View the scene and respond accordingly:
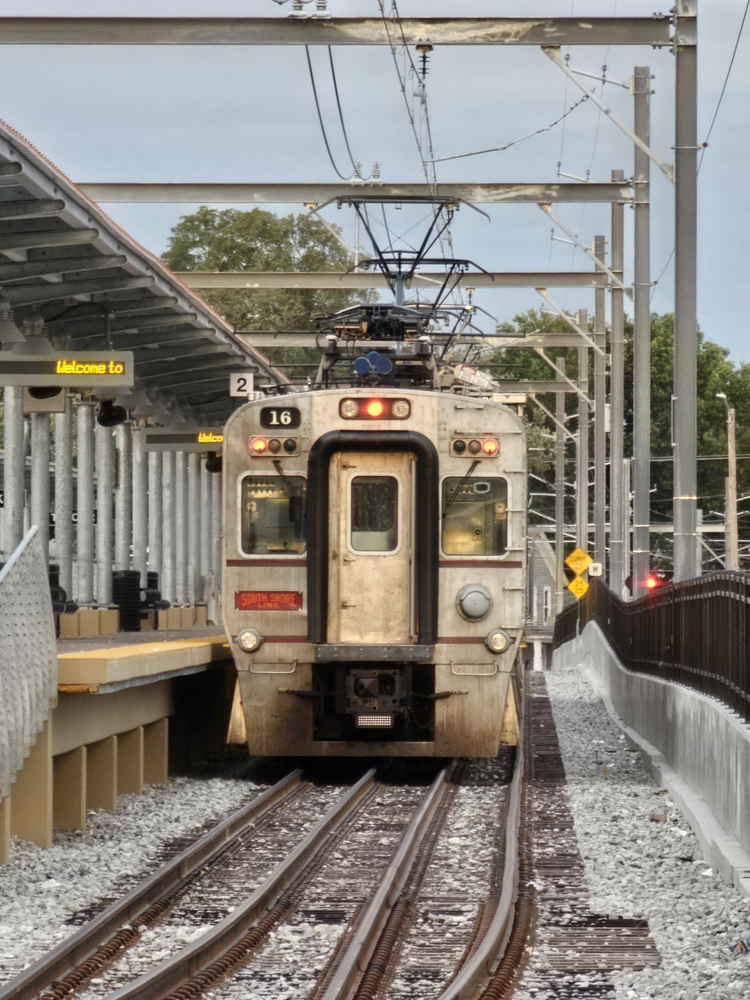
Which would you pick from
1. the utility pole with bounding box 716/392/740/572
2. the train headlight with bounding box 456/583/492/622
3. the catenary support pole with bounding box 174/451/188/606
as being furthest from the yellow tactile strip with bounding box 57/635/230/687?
the utility pole with bounding box 716/392/740/572

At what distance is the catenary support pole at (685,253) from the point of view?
17.1 metres

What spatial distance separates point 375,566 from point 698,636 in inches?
111

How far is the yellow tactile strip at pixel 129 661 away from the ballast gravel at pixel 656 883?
3.32 meters

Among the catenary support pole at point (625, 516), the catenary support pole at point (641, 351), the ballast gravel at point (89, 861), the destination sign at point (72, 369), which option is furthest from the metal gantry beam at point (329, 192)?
the ballast gravel at point (89, 861)

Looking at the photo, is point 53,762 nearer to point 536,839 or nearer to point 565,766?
point 536,839

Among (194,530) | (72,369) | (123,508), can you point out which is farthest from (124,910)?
(194,530)

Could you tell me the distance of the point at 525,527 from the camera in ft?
47.3

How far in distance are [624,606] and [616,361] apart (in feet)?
29.0

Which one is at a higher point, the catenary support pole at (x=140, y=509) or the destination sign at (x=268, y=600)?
the catenary support pole at (x=140, y=509)

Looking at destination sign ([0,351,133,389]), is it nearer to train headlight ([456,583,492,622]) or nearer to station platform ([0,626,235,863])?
station platform ([0,626,235,863])

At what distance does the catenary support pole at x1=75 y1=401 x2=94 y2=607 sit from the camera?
24547 mm

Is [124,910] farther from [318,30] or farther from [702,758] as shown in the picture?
[318,30]

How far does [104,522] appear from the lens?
24984 mm

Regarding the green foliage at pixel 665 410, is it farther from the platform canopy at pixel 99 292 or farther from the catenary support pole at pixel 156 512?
the platform canopy at pixel 99 292
